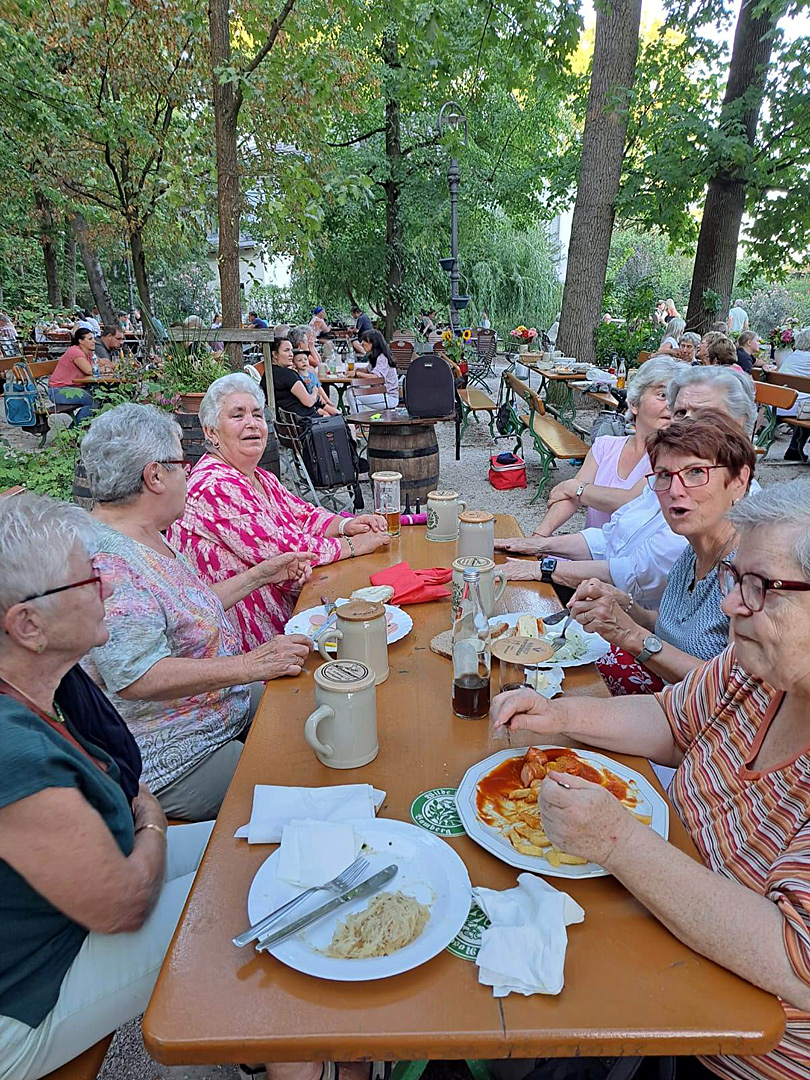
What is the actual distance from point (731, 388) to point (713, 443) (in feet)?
2.28

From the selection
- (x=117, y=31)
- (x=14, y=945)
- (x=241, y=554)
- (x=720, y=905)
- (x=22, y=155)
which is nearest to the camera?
(x=720, y=905)

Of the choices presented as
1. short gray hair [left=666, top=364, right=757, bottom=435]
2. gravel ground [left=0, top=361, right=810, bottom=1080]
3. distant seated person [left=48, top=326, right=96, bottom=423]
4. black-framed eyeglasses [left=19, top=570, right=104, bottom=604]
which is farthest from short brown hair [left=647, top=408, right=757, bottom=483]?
distant seated person [left=48, top=326, right=96, bottom=423]

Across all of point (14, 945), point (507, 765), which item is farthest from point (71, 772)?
point (507, 765)

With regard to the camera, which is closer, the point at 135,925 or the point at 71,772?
the point at 71,772

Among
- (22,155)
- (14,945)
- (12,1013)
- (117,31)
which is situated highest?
(117,31)

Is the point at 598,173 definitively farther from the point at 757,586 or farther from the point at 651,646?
the point at 757,586

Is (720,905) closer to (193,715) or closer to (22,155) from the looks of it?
(193,715)

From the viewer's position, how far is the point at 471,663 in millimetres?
1614

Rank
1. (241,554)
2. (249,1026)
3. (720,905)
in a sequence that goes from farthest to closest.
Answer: (241,554) → (720,905) → (249,1026)

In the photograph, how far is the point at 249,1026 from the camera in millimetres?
893

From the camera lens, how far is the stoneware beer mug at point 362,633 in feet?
5.59

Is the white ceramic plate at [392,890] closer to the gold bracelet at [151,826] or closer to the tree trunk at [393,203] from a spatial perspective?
the gold bracelet at [151,826]

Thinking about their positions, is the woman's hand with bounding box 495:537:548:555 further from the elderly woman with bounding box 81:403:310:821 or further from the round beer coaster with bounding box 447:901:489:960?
the round beer coaster with bounding box 447:901:489:960

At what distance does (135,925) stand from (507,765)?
81 centimetres
